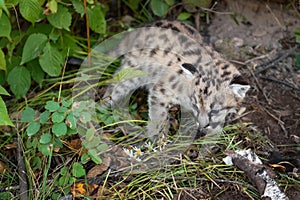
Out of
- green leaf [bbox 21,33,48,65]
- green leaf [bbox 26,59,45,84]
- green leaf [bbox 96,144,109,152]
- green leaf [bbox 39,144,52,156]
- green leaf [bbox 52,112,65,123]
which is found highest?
green leaf [bbox 21,33,48,65]

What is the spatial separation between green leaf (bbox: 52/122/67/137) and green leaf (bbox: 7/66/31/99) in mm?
906

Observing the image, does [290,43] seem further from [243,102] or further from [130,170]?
[130,170]

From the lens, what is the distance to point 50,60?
15.1 feet

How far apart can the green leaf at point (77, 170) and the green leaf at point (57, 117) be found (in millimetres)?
363

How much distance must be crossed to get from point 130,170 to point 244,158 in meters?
0.91

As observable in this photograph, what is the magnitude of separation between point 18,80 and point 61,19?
67 cm

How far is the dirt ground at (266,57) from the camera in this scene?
4812 mm

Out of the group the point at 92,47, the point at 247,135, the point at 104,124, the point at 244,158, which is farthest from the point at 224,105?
the point at 92,47

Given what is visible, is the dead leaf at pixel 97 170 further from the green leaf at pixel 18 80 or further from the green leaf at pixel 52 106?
the green leaf at pixel 18 80

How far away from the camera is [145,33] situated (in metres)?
5.11

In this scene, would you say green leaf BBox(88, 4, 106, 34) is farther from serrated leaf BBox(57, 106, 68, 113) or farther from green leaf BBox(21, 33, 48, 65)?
serrated leaf BBox(57, 106, 68, 113)

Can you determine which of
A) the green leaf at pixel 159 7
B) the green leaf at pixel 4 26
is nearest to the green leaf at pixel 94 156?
the green leaf at pixel 4 26

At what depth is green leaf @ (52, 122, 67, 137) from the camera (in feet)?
12.6

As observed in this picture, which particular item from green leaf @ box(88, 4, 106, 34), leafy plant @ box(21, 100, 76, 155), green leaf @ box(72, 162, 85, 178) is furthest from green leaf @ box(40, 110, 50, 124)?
green leaf @ box(88, 4, 106, 34)
